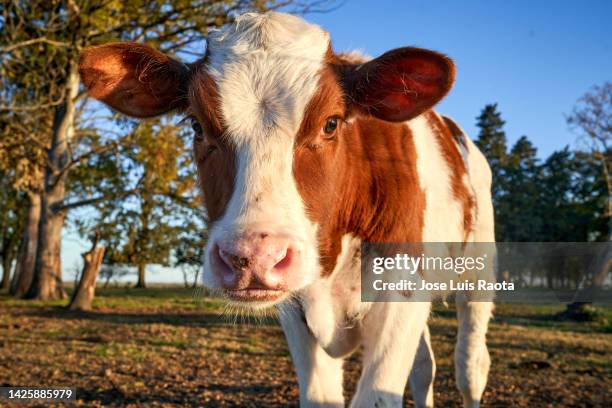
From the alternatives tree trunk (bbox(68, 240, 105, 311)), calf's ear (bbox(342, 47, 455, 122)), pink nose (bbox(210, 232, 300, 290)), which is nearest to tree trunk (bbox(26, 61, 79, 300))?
tree trunk (bbox(68, 240, 105, 311))

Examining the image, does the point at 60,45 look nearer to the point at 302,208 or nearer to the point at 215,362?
the point at 215,362

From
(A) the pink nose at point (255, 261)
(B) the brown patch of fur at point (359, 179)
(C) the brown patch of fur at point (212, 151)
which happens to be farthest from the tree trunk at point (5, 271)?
(A) the pink nose at point (255, 261)

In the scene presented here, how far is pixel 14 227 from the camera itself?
105 ft

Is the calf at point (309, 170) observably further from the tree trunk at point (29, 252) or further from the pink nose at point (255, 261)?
the tree trunk at point (29, 252)

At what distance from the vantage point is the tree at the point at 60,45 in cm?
1459

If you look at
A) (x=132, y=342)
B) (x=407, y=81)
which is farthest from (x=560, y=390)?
(x=132, y=342)

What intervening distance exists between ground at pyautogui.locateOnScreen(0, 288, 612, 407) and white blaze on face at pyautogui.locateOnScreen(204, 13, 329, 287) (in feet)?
3.01

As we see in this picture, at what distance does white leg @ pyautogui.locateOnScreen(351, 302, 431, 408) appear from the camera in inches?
116

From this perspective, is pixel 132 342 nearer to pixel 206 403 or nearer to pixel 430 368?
pixel 206 403

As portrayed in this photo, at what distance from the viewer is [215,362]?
7.60 meters

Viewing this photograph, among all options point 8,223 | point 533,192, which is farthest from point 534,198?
point 8,223

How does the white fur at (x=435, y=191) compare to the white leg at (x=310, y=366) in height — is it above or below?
above

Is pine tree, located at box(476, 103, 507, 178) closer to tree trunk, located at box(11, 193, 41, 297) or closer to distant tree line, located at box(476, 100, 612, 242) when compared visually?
distant tree line, located at box(476, 100, 612, 242)

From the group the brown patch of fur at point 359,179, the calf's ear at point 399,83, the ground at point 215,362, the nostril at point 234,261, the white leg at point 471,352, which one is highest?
the calf's ear at point 399,83
